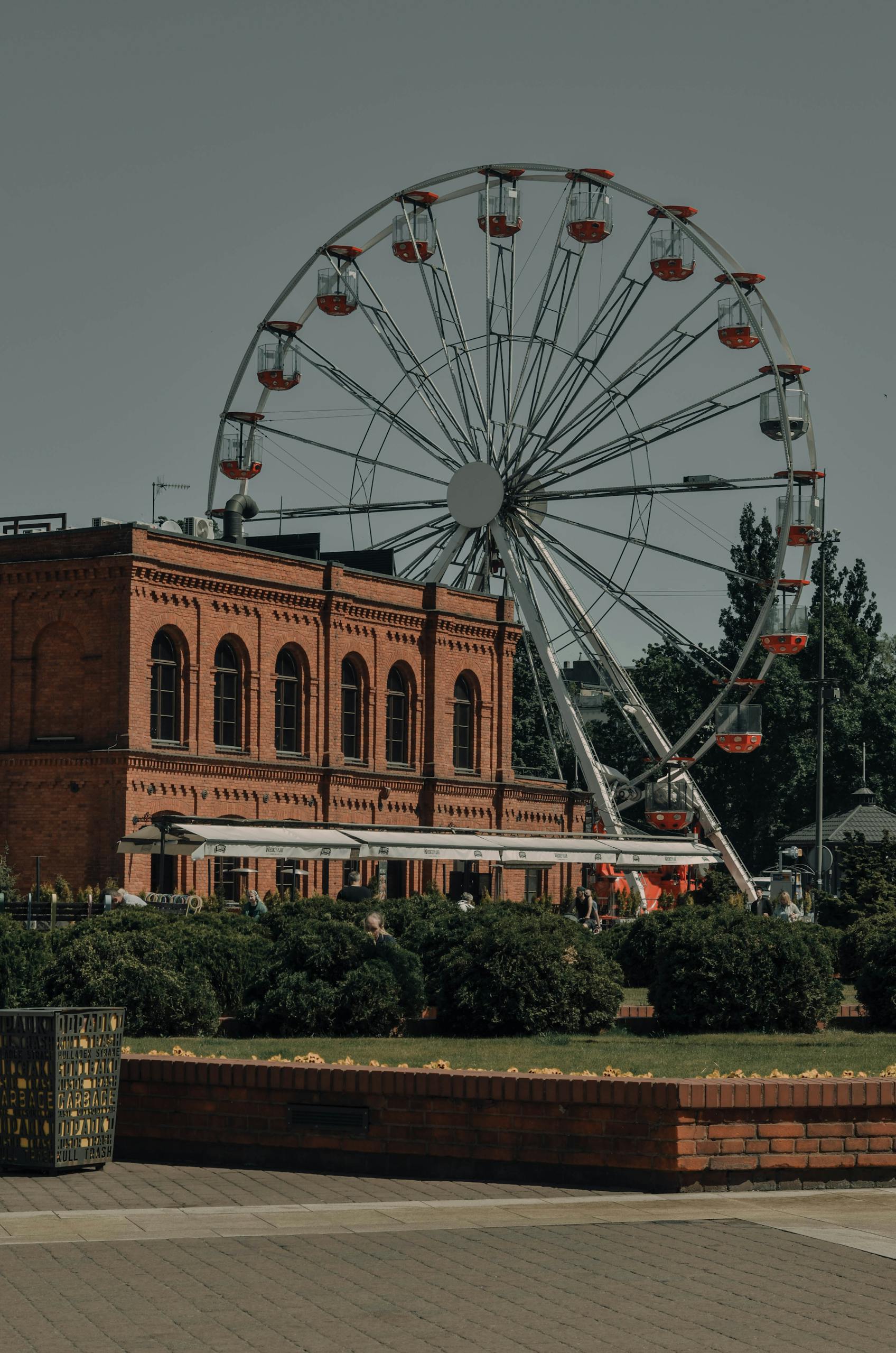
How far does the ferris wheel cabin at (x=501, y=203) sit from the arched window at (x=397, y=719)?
12059 mm

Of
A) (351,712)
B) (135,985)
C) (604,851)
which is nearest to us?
(135,985)

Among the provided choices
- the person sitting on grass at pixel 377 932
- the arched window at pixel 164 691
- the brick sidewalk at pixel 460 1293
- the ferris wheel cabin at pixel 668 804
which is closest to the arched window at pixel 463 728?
the ferris wheel cabin at pixel 668 804

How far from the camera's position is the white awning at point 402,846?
129 feet

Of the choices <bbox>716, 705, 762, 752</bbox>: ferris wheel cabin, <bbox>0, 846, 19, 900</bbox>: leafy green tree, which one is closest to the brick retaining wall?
<bbox>0, 846, 19, 900</bbox>: leafy green tree

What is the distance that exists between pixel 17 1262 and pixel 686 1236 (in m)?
3.63

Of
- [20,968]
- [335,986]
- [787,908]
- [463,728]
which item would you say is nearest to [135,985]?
[335,986]

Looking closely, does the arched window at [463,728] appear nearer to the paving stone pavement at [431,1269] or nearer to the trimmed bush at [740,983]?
the trimmed bush at [740,983]

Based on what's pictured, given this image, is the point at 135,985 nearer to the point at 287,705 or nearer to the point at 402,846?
the point at 402,846

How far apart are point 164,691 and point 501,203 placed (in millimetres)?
16237

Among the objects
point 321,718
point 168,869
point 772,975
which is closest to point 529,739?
point 321,718

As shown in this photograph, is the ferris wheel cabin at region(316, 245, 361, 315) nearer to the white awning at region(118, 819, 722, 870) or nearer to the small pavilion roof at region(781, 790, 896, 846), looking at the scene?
the white awning at region(118, 819, 722, 870)

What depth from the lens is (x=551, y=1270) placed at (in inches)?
393

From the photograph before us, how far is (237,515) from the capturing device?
54.1m

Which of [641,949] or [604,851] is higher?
[604,851]
